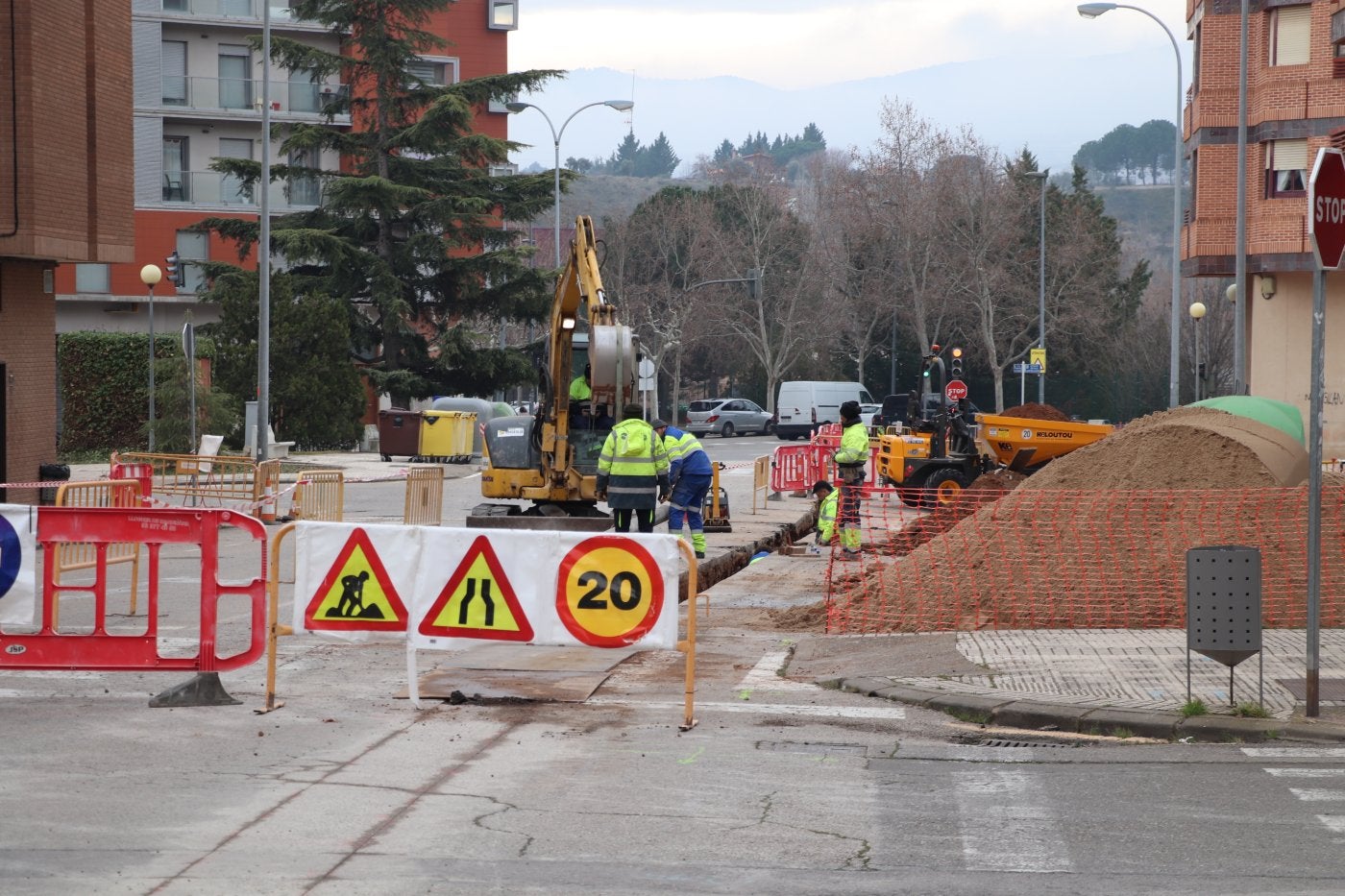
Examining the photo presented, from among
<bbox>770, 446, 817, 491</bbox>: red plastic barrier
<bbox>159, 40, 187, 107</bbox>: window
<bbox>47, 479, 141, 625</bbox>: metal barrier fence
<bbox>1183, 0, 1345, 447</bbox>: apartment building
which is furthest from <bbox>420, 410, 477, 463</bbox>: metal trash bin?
<bbox>47, 479, 141, 625</bbox>: metal barrier fence

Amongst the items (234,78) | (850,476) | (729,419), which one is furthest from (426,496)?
(729,419)

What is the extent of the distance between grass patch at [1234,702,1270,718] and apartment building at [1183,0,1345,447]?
30233 millimetres

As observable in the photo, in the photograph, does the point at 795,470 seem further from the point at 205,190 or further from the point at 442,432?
the point at 205,190

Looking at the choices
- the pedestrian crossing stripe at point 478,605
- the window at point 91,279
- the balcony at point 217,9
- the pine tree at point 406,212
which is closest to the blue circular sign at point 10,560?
the pedestrian crossing stripe at point 478,605

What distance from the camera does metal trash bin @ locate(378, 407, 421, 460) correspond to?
41.4m

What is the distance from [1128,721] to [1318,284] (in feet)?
9.27

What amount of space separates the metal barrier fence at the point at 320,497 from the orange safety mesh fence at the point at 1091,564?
8.91 meters

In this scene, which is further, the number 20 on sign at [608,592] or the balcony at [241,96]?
the balcony at [241,96]

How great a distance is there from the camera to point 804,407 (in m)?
61.2

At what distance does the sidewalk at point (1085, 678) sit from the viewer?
945 cm

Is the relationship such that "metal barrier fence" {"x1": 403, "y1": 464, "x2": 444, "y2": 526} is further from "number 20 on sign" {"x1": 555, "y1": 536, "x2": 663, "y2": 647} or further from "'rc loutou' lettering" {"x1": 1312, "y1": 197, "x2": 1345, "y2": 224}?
"'rc loutou' lettering" {"x1": 1312, "y1": 197, "x2": 1345, "y2": 224}

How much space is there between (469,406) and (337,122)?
2029 cm

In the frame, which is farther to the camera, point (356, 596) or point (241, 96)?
point (241, 96)

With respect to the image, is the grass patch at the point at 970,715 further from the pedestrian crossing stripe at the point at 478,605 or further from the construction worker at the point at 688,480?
the construction worker at the point at 688,480
